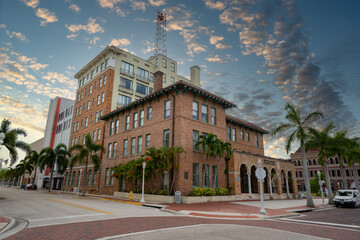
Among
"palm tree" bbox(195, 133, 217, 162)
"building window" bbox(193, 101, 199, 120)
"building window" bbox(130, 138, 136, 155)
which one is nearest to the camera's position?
"palm tree" bbox(195, 133, 217, 162)

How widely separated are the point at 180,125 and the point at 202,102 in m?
5.15

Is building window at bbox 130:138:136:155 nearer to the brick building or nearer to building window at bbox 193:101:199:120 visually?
the brick building

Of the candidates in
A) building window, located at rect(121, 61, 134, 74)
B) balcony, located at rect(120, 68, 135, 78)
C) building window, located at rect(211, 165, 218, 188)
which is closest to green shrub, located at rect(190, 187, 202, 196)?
building window, located at rect(211, 165, 218, 188)

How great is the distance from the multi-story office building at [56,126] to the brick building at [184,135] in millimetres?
27532

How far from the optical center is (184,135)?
23.6m

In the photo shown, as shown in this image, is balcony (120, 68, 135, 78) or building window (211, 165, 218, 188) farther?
balcony (120, 68, 135, 78)

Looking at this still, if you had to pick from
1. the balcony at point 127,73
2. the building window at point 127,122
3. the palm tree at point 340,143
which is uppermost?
the balcony at point 127,73

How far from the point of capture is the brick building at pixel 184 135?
2383cm

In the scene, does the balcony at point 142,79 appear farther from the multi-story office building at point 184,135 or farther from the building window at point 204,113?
the building window at point 204,113

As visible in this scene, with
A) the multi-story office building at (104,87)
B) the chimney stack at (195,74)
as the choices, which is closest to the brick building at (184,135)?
the multi-story office building at (104,87)

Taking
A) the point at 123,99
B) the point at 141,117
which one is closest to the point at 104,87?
the point at 123,99

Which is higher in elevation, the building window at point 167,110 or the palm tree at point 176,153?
the building window at point 167,110

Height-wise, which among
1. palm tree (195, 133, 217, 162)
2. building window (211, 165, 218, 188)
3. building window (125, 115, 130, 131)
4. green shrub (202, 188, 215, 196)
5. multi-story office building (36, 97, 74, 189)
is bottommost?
green shrub (202, 188, 215, 196)

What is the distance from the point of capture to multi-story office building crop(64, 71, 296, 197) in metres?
23.9
